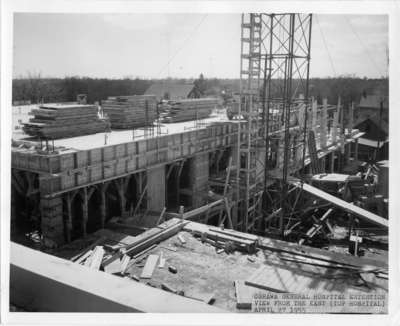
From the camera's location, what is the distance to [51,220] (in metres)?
16.2

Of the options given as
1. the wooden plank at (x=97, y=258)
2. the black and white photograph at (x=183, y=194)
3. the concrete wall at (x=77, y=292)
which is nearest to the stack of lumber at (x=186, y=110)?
the black and white photograph at (x=183, y=194)

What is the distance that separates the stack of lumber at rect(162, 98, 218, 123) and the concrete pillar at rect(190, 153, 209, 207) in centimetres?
484

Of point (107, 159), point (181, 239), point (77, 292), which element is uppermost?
point (107, 159)

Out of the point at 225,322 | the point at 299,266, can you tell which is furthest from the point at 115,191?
the point at 225,322

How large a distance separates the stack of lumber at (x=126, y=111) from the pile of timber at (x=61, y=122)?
204cm

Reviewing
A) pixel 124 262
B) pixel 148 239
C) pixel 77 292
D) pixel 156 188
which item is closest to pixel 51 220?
pixel 156 188

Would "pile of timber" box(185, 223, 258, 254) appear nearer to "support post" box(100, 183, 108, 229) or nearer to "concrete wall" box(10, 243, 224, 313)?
"concrete wall" box(10, 243, 224, 313)

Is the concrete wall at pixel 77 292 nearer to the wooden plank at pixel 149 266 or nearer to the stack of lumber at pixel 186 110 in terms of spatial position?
the wooden plank at pixel 149 266

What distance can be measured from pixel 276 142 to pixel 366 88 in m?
31.0

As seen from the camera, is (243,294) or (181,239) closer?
(243,294)

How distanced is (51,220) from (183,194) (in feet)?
30.0

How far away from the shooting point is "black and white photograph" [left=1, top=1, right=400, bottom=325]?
694cm

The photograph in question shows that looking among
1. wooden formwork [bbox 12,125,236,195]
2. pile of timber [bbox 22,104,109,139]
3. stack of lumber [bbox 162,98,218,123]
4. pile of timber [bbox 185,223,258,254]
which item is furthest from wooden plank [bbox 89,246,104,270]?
stack of lumber [bbox 162,98,218,123]

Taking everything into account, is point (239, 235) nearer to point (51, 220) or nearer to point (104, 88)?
point (51, 220)
